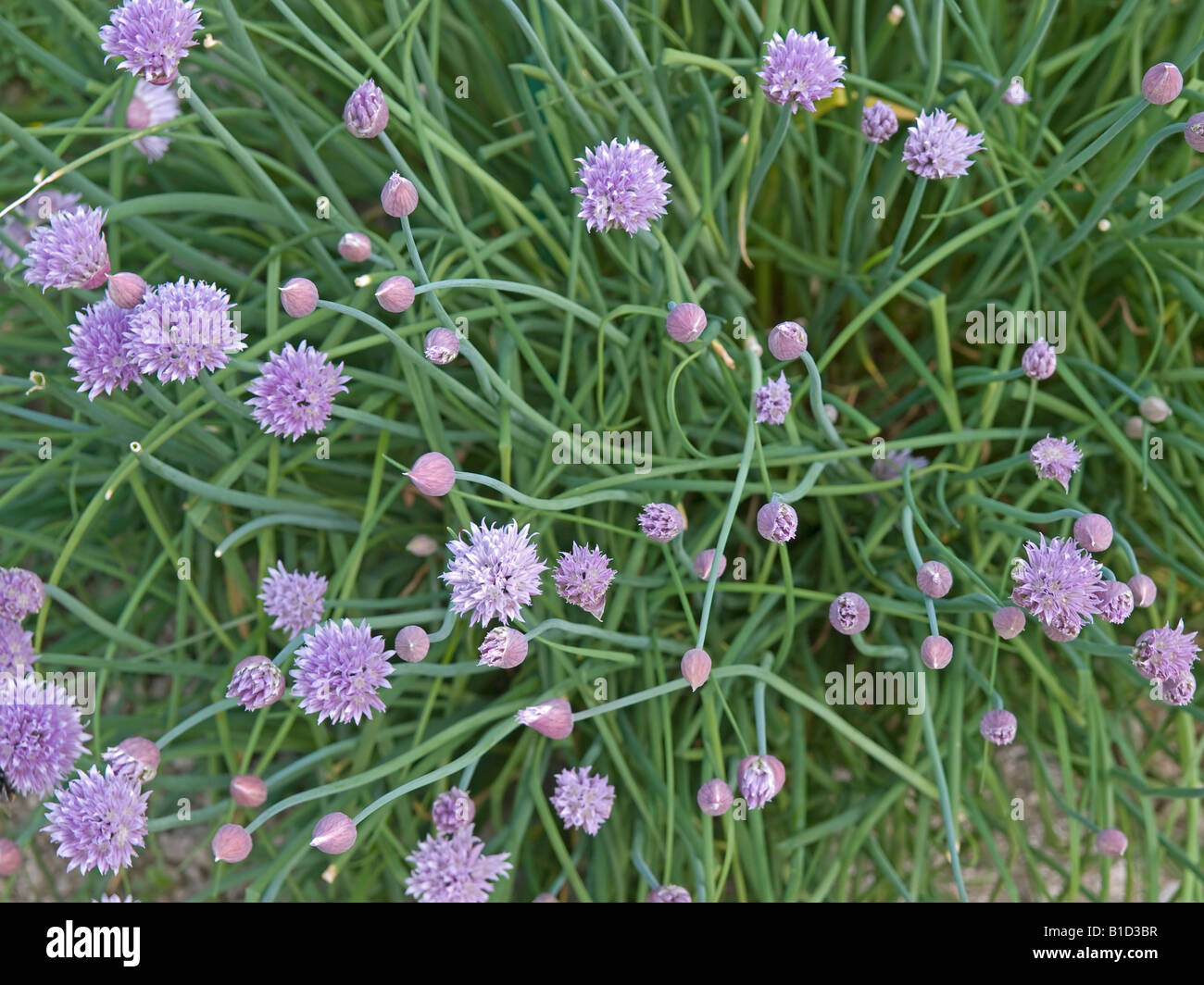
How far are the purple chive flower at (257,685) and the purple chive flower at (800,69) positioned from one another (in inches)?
22.8

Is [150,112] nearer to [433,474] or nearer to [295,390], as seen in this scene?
[295,390]

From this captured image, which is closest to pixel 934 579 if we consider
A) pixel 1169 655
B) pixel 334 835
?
pixel 1169 655

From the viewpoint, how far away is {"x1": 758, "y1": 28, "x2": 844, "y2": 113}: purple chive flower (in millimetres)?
683

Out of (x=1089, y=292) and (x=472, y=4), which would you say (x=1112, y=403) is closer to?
(x=1089, y=292)

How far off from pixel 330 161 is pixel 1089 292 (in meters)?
0.87

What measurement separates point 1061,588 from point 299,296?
0.58 meters

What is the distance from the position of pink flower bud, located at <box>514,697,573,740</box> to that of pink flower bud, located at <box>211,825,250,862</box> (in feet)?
0.72

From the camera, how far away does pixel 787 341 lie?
691mm

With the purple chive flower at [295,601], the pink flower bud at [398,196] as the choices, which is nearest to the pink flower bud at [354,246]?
the pink flower bud at [398,196]

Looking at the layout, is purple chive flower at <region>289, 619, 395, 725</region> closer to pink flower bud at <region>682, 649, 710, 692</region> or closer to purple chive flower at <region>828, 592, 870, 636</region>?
pink flower bud at <region>682, 649, 710, 692</region>

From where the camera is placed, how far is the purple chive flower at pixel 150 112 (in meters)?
0.88

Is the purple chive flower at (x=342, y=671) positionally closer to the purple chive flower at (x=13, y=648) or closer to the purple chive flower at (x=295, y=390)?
the purple chive flower at (x=295, y=390)

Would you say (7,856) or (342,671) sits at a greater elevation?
(342,671)

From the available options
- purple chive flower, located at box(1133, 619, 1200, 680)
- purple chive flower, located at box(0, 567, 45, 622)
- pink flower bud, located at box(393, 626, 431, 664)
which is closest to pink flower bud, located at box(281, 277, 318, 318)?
pink flower bud, located at box(393, 626, 431, 664)
